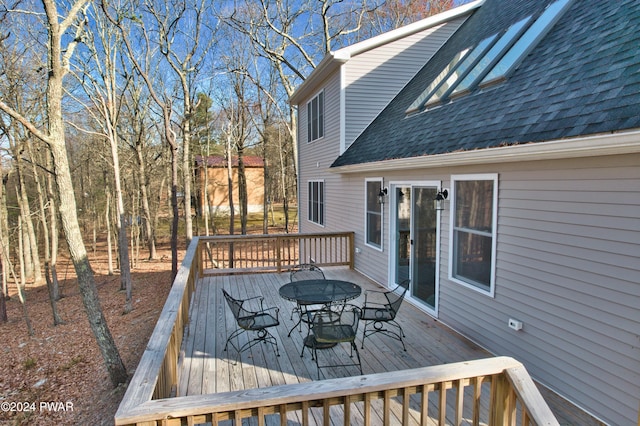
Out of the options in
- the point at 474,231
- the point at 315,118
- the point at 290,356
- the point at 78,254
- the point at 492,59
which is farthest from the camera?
the point at 315,118

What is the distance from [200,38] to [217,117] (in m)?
7.78

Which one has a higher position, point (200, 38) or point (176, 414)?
point (200, 38)

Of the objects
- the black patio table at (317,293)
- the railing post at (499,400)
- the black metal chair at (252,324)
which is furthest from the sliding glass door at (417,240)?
the railing post at (499,400)

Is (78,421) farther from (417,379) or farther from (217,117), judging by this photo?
(217,117)

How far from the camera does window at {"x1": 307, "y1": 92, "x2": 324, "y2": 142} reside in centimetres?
954

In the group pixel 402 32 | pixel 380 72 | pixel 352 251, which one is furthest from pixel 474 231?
pixel 402 32

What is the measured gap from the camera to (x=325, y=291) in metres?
4.60

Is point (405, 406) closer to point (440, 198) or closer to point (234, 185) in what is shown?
point (440, 198)

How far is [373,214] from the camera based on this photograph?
696cm

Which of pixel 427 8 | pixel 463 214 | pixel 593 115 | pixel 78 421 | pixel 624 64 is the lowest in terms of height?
pixel 78 421

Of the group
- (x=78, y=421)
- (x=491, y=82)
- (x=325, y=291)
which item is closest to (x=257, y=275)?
(x=325, y=291)

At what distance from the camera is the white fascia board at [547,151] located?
2.42 m

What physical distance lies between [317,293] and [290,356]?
84cm

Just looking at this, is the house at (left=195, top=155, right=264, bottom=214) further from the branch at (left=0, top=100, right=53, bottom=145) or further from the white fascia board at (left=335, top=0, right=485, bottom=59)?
the branch at (left=0, top=100, right=53, bottom=145)
